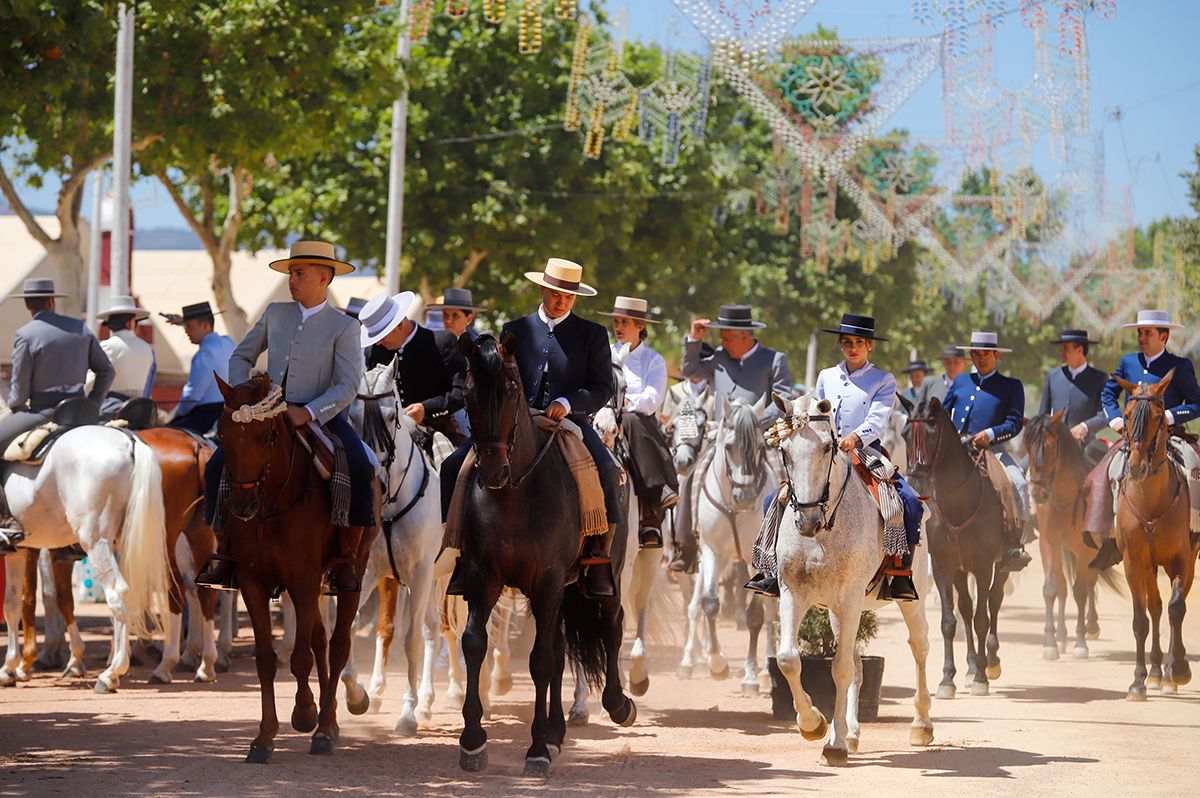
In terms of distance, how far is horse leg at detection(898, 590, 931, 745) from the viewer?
11.7m

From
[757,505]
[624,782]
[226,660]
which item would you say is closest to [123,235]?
[226,660]

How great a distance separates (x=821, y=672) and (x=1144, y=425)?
406cm

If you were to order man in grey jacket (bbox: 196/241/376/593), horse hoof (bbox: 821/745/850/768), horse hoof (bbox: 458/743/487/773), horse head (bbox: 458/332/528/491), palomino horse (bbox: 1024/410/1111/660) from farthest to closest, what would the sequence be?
1. palomino horse (bbox: 1024/410/1111/660)
2. horse hoof (bbox: 821/745/850/768)
3. man in grey jacket (bbox: 196/241/376/593)
4. horse hoof (bbox: 458/743/487/773)
5. horse head (bbox: 458/332/528/491)

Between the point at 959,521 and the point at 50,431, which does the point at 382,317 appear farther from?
the point at 959,521

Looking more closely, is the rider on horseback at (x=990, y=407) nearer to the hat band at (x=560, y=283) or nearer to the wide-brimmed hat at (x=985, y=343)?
the wide-brimmed hat at (x=985, y=343)

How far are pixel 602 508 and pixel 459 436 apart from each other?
2385 millimetres

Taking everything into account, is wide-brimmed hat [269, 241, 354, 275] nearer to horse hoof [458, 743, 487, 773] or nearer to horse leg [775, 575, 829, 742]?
horse hoof [458, 743, 487, 773]

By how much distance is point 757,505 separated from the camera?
1495 cm

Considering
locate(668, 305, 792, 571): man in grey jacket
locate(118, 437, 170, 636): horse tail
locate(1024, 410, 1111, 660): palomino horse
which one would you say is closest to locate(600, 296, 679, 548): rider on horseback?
locate(668, 305, 792, 571): man in grey jacket

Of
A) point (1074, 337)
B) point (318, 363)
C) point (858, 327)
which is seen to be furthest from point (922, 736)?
point (1074, 337)

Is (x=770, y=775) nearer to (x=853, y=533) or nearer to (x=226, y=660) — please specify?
(x=853, y=533)

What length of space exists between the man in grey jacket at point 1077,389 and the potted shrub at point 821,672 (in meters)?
6.84

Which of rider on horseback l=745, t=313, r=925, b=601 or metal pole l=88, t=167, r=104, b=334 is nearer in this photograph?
rider on horseback l=745, t=313, r=925, b=601

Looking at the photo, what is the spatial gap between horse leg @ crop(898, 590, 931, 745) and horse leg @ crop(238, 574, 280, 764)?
14.0ft
